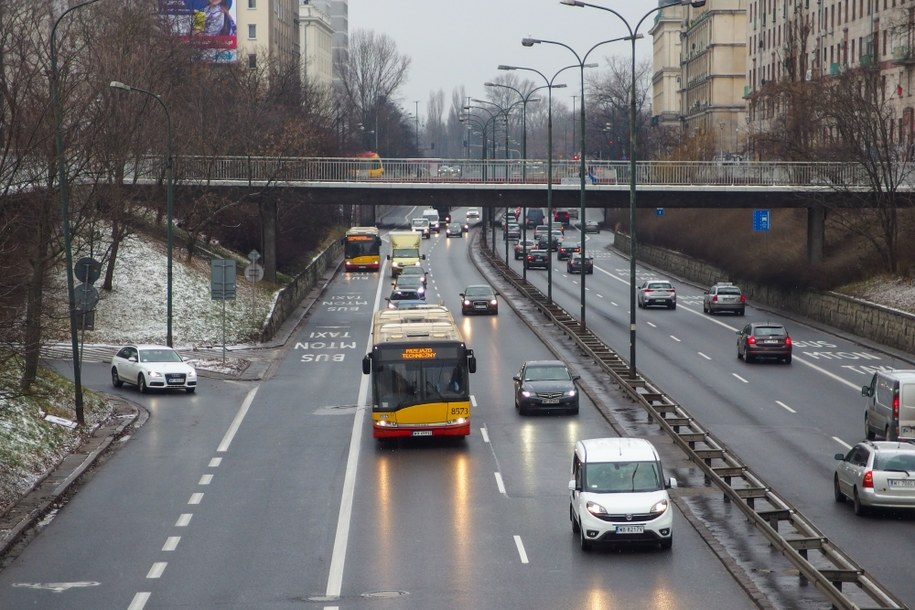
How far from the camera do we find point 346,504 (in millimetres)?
25312

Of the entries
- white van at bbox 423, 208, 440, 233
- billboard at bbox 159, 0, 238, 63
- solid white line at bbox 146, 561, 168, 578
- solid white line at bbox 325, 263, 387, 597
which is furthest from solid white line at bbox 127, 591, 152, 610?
white van at bbox 423, 208, 440, 233

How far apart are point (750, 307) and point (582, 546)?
53.8 metres

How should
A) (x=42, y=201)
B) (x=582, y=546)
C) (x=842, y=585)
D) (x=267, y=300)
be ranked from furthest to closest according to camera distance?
(x=267, y=300)
(x=42, y=201)
(x=582, y=546)
(x=842, y=585)

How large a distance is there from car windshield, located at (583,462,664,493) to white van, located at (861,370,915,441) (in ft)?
32.6

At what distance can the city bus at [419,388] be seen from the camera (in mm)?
31391

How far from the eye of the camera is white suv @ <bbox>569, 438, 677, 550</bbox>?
21.1 m

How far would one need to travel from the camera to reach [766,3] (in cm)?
11762

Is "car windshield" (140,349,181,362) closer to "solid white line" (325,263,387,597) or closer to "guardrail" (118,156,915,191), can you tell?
"solid white line" (325,263,387,597)

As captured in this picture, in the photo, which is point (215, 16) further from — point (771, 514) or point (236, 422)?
point (771, 514)

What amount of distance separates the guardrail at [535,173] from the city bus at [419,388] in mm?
34818

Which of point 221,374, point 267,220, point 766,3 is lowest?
point 221,374

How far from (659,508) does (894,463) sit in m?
4.91

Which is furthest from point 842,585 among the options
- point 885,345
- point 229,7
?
point 229,7

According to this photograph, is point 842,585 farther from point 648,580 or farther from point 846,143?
point 846,143
